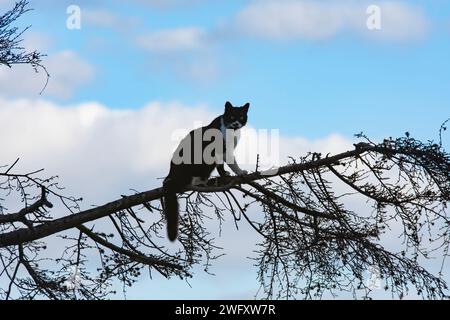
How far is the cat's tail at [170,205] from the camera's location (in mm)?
9617

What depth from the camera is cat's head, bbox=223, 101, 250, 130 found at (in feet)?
36.2

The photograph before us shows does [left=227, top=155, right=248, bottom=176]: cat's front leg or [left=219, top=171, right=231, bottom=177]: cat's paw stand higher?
[left=227, top=155, right=248, bottom=176]: cat's front leg

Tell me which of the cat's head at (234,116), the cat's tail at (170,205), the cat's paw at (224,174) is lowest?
the cat's tail at (170,205)

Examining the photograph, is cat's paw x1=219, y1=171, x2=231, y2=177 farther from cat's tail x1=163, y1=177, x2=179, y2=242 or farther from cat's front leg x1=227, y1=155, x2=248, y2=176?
cat's tail x1=163, y1=177, x2=179, y2=242

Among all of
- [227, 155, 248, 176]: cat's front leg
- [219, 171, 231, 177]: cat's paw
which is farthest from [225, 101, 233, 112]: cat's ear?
[219, 171, 231, 177]: cat's paw

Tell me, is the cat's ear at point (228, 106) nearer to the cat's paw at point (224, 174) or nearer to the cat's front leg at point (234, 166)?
the cat's front leg at point (234, 166)

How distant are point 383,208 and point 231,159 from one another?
2.41 metres

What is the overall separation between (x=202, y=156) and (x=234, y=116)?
1019 mm

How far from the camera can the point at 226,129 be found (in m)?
11.0

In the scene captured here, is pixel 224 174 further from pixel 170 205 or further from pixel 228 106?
pixel 228 106

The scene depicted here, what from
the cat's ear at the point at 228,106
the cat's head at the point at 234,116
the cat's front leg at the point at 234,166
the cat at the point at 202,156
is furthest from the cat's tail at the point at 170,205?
the cat's ear at the point at 228,106
